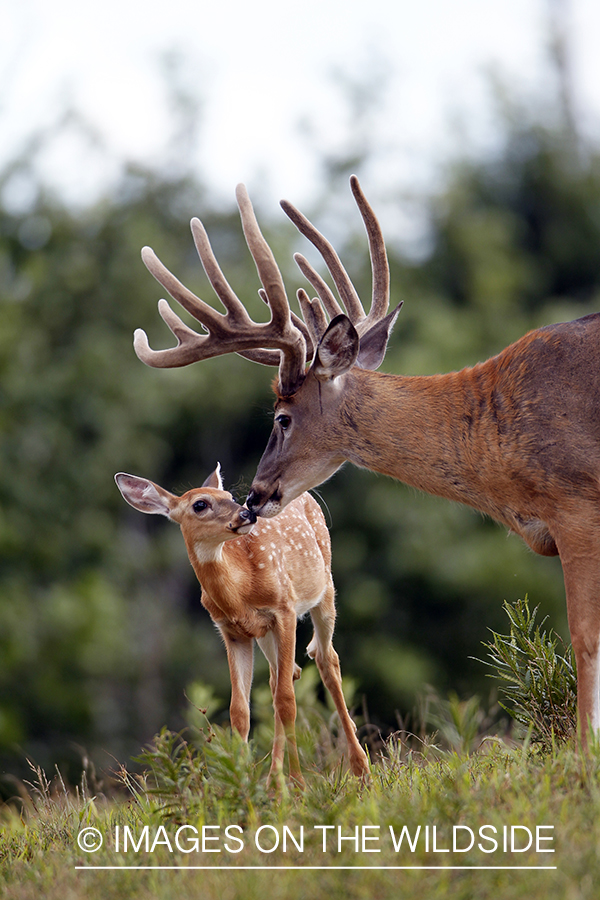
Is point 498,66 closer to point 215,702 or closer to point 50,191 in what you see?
point 50,191

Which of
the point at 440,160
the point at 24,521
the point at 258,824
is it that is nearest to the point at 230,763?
the point at 258,824

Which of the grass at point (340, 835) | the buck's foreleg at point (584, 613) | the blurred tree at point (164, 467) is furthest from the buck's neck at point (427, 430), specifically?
the blurred tree at point (164, 467)

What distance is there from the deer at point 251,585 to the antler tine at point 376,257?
1353 mm

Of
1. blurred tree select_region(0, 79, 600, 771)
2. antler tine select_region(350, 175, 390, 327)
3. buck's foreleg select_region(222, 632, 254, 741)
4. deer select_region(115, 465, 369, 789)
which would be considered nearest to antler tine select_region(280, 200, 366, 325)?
antler tine select_region(350, 175, 390, 327)

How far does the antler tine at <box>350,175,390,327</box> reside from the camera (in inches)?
229

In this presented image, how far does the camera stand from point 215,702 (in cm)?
625

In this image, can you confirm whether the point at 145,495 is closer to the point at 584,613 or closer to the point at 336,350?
the point at 336,350

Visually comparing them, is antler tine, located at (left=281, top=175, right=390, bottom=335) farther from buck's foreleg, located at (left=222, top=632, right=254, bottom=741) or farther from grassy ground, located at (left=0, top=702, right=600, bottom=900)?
grassy ground, located at (left=0, top=702, right=600, bottom=900)

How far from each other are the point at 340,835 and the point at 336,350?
248cm

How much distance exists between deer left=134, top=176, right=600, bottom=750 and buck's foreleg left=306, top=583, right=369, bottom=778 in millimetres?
788

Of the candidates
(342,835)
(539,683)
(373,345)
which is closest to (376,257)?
(373,345)

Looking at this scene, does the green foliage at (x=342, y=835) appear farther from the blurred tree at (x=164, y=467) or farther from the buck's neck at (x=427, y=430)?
the blurred tree at (x=164, y=467)

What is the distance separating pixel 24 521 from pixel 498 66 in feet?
50.6

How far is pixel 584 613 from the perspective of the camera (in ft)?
15.0
